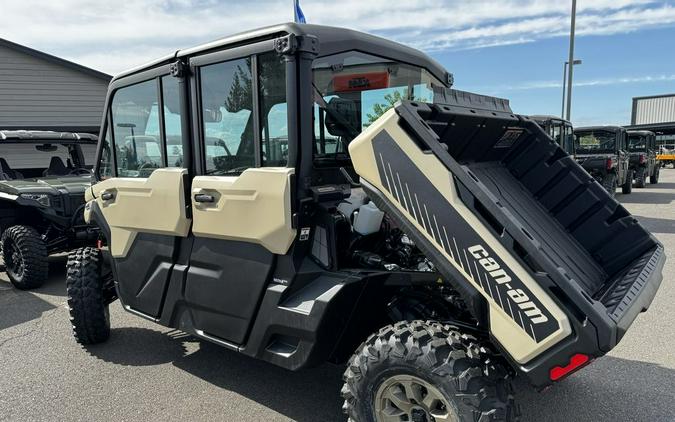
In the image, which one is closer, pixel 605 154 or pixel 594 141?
pixel 605 154

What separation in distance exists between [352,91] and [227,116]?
84 cm

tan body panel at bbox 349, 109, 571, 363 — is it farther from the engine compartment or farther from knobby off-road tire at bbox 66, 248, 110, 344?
knobby off-road tire at bbox 66, 248, 110, 344

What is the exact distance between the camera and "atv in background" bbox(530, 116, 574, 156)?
1186cm

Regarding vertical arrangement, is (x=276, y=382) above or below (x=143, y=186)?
below

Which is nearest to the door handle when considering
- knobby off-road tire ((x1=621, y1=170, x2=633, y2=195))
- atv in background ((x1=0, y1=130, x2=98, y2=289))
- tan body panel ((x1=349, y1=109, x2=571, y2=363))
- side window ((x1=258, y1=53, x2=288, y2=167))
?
side window ((x1=258, y1=53, x2=288, y2=167))

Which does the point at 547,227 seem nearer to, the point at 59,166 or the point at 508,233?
the point at 508,233

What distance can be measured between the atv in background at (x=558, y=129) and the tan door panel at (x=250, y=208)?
10202 mm

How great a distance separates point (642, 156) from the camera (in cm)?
1892

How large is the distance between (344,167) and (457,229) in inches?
46.5

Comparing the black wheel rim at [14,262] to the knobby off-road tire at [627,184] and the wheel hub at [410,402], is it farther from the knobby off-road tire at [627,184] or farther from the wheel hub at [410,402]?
the knobby off-road tire at [627,184]

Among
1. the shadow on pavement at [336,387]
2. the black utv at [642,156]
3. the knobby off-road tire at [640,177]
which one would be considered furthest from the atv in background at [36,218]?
the knobby off-road tire at [640,177]

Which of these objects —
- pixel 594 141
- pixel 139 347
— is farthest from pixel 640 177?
pixel 139 347

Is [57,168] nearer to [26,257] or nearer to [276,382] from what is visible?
[26,257]

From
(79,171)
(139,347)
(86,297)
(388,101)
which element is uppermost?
(388,101)
